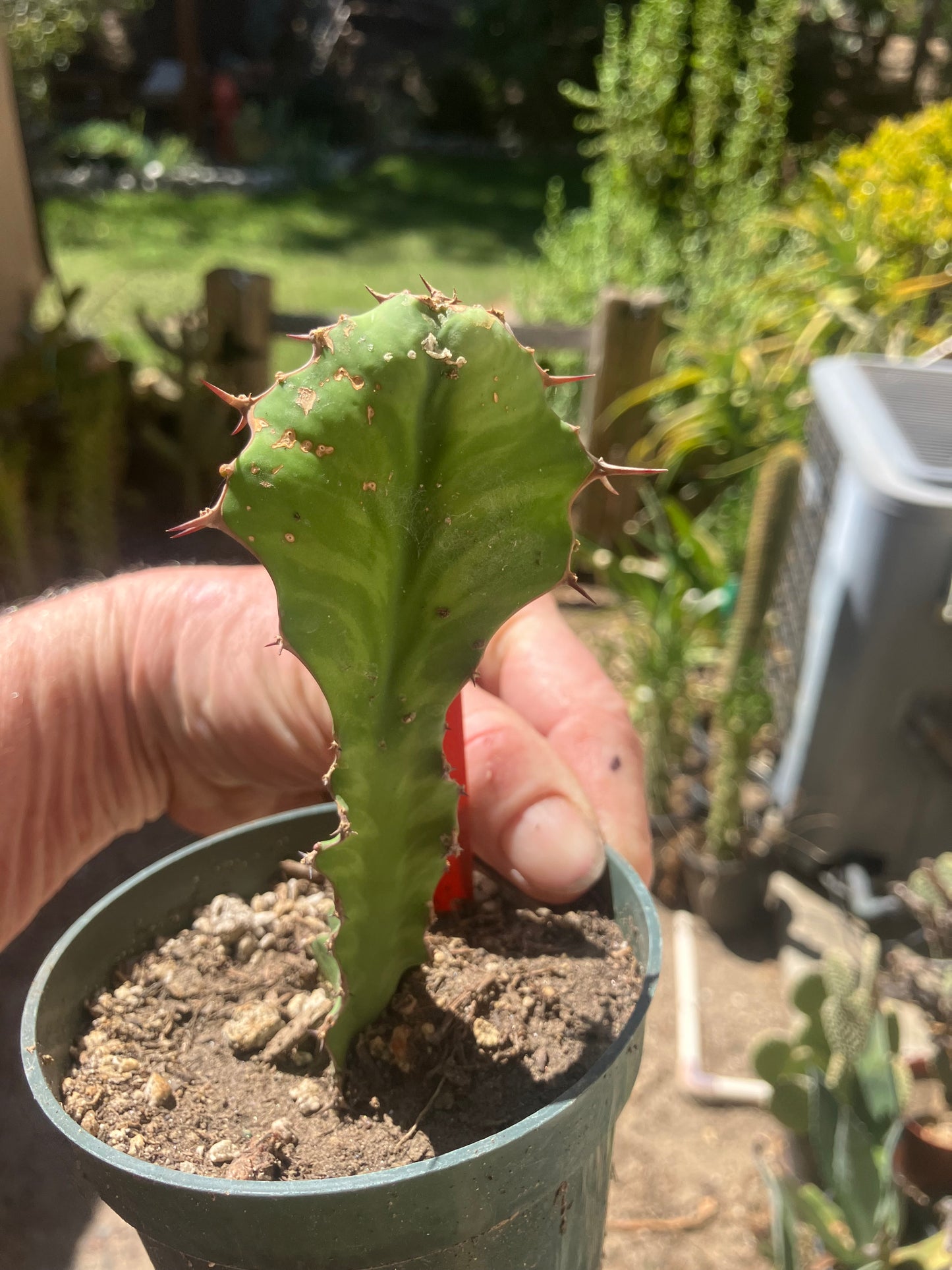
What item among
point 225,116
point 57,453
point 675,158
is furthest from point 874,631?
point 225,116

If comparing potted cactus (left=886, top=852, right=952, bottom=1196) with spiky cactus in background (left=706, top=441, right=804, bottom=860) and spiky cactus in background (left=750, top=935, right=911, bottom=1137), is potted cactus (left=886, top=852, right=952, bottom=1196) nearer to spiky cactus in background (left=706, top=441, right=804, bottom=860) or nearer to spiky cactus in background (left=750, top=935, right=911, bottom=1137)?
spiky cactus in background (left=750, top=935, right=911, bottom=1137)

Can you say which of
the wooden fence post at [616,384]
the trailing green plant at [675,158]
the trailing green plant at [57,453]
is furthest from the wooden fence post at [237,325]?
the trailing green plant at [675,158]

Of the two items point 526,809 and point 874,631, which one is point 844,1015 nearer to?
point 874,631

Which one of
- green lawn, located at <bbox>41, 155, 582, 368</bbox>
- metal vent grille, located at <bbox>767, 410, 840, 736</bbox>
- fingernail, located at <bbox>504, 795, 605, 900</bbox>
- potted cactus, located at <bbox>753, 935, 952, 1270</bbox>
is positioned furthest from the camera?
green lawn, located at <bbox>41, 155, 582, 368</bbox>

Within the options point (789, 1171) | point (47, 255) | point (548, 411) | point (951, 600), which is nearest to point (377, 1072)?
point (548, 411)

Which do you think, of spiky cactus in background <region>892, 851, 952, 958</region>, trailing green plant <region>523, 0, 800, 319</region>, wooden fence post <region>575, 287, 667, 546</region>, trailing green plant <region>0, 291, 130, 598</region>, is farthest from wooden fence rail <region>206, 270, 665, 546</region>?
spiky cactus in background <region>892, 851, 952, 958</region>

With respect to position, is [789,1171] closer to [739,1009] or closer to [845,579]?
[739,1009]

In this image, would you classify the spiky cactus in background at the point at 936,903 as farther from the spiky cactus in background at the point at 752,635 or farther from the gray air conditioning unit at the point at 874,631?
the spiky cactus in background at the point at 752,635
